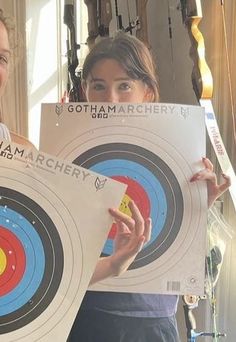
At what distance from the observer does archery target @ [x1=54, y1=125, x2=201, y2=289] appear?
2.18 ft

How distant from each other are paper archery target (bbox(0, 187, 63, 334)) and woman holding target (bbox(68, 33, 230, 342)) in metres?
0.13

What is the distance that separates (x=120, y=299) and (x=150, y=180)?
0.16 m

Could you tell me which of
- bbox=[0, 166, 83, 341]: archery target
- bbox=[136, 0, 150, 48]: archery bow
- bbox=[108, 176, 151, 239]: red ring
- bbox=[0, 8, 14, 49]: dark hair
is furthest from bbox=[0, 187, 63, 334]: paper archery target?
bbox=[136, 0, 150, 48]: archery bow

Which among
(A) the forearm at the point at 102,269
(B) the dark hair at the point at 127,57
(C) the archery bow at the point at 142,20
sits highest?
(C) the archery bow at the point at 142,20

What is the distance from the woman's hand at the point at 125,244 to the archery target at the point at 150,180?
20mm

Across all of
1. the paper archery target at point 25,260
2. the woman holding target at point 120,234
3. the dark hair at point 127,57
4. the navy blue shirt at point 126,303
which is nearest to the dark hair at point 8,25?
the woman holding target at point 120,234

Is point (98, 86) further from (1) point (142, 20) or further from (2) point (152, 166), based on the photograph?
(1) point (142, 20)

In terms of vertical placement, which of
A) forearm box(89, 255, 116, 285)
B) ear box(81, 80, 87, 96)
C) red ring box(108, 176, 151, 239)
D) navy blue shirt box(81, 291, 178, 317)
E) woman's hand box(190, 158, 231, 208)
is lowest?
navy blue shirt box(81, 291, 178, 317)

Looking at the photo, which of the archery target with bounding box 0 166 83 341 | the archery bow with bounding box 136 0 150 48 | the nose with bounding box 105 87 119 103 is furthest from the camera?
the archery bow with bounding box 136 0 150 48

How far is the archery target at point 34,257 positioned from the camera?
586mm

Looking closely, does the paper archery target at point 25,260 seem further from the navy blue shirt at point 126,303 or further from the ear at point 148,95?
the ear at point 148,95

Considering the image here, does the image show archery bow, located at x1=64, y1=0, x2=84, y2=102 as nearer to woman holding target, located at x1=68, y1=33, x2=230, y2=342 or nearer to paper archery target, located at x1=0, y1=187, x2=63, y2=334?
woman holding target, located at x1=68, y1=33, x2=230, y2=342

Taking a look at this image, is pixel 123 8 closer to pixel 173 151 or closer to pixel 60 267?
pixel 173 151

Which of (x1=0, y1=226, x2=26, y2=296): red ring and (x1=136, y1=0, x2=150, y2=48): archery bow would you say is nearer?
(x1=0, y1=226, x2=26, y2=296): red ring
